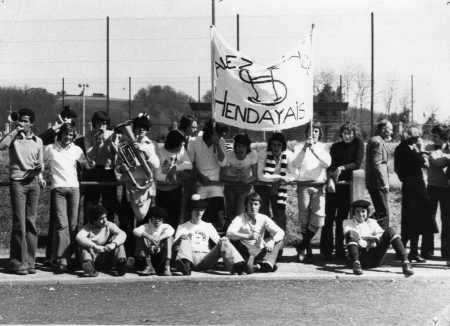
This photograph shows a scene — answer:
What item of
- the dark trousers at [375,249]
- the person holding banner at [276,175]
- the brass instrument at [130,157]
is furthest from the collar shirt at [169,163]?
the dark trousers at [375,249]

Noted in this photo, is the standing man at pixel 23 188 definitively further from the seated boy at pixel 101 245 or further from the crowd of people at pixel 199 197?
the seated boy at pixel 101 245

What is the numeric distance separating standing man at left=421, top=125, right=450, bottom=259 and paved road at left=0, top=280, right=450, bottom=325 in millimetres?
1562

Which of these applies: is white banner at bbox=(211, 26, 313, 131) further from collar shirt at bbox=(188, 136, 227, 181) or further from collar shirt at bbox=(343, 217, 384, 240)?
collar shirt at bbox=(343, 217, 384, 240)

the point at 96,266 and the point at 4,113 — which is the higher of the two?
the point at 4,113

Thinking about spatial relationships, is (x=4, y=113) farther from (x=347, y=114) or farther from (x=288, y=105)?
(x=288, y=105)

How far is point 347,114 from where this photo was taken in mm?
23750

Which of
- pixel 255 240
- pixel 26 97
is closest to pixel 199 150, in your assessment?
pixel 255 240

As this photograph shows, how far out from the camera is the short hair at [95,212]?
396 inches

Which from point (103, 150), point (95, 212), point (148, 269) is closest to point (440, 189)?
point (148, 269)

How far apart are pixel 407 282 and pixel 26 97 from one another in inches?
743

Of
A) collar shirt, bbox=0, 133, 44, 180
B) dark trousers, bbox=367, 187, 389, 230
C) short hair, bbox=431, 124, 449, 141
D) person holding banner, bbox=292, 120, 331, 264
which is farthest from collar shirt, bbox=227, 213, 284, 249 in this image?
short hair, bbox=431, 124, 449, 141

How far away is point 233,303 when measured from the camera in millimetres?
8477

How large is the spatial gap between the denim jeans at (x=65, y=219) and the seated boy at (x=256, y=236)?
6.31ft

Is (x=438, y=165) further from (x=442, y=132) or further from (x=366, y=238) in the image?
(x=366, y=238)
